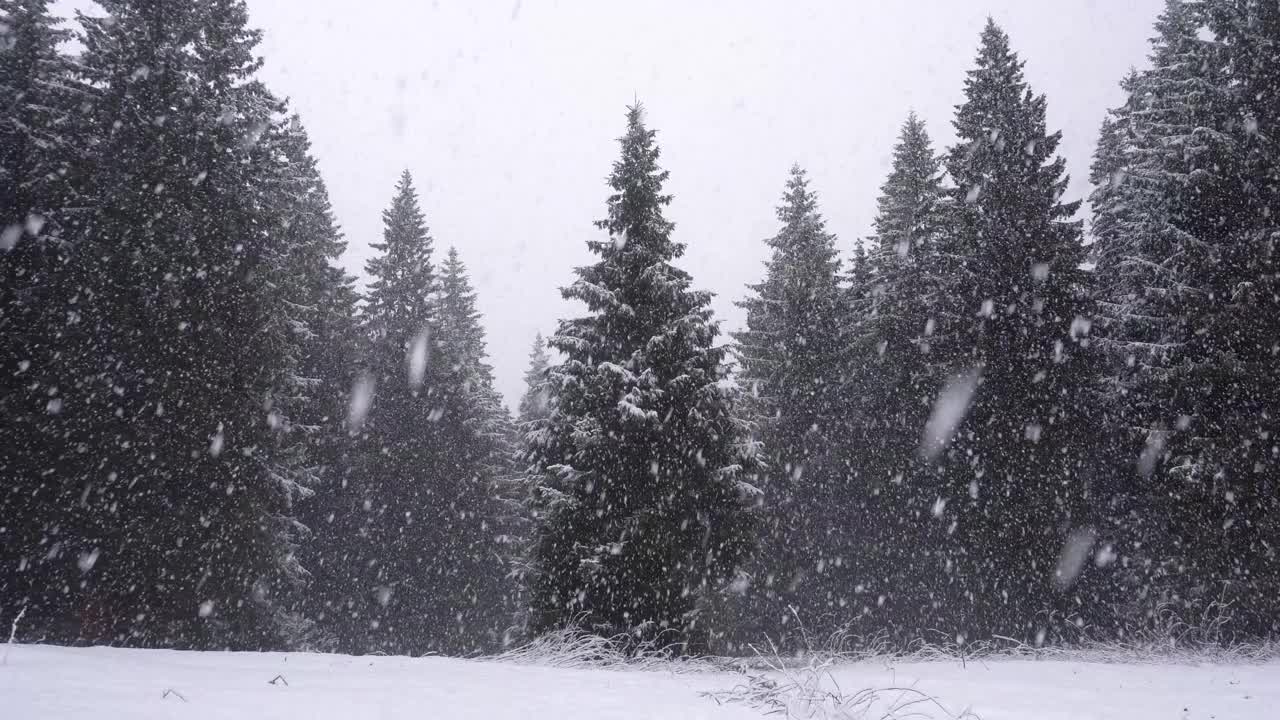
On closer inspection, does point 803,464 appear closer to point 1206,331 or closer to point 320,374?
point 1206,331

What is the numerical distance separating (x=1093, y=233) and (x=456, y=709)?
73.6ft

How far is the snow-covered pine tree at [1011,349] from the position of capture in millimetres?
14477

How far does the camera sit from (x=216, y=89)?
14320 mm

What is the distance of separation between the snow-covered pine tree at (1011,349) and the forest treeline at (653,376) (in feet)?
0.24

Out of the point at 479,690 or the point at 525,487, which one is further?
the point at 525,487

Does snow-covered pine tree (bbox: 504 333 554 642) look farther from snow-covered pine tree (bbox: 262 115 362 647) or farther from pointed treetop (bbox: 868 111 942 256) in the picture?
pointed treetop (bbox: 868 111 942 256)

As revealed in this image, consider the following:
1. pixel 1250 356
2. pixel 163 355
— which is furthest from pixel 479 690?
pixel 1250 356

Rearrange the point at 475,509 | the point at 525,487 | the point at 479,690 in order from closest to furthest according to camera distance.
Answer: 1. the point at 479,690
2. the point at 525,487
3. the point at 475,509

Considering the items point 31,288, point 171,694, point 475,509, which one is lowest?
point 171,694

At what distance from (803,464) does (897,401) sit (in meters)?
3.69

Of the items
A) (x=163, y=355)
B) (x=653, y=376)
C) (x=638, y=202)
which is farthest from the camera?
(x=638, y=202)

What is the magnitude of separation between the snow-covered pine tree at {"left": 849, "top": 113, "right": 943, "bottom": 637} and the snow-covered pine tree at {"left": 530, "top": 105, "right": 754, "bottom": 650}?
8357mm

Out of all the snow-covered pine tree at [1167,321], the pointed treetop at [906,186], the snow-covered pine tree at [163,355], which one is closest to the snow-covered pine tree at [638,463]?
the snow-covered pine tree at [163,355]

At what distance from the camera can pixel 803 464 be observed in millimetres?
21578
